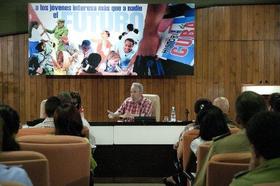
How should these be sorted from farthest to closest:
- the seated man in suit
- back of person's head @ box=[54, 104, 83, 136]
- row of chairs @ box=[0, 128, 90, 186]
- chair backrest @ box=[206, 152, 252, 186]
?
1. the seated man in suit
2. back of person's head @ box=[54, 104, 83, 136]
3. row of chairs @ box=[0, 128, 90, 186]
4. chair backrest @ box=[206, 152, 252, 186]

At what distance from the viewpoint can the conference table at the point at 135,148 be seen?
6.21 m

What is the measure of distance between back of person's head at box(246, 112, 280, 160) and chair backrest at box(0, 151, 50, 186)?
3.98 feet

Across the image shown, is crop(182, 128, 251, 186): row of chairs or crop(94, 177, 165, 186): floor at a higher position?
crop(182, 128, 251, 186): row of chairs

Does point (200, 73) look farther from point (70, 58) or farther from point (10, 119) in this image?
point (10, 119)

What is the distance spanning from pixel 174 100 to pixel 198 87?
1.63ft

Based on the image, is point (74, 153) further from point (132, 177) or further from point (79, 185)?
point (132, 177)

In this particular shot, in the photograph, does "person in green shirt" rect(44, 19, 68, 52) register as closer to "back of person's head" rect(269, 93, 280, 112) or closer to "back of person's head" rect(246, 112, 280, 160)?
"back of person's head" rect(269, 93, 280, 112)

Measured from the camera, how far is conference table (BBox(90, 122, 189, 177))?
6211 millimetres

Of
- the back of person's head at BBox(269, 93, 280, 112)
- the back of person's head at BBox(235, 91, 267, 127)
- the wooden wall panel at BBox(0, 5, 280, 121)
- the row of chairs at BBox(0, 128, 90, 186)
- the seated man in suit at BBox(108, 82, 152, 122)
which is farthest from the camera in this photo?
the wooden wall panel at BBox(0, 5, 280, 121)

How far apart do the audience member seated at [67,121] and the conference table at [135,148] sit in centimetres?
202

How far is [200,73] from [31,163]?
6.52m

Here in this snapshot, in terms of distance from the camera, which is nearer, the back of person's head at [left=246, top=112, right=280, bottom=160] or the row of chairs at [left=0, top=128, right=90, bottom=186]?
the back of person's head at [left=246, top=112, right=280, bottom=160]

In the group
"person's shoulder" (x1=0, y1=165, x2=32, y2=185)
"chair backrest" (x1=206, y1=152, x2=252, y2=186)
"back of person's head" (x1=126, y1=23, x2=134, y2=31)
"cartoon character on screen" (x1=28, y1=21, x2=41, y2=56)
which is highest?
"back of person's head" (x1=126, y1=23, x2=134, y2=31)

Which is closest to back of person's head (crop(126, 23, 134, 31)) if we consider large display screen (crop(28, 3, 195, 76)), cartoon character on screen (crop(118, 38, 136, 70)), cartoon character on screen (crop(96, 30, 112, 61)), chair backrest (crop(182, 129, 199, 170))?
large display screen (crop(28, 3, 195, 76))
